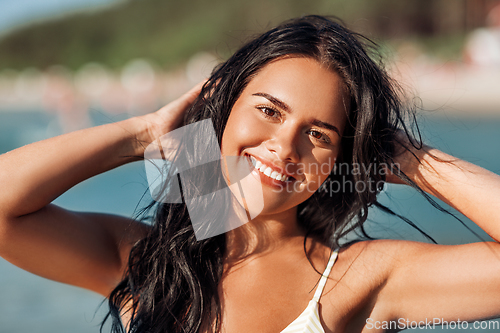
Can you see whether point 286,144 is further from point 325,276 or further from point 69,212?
point 69,212

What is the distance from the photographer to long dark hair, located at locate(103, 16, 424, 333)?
1670 millimetres

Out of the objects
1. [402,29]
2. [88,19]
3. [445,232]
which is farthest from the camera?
[88,19]

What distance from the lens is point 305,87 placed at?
1.57 m

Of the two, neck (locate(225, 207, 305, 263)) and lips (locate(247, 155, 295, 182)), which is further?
neck (locate(225, 207, 305, 263))

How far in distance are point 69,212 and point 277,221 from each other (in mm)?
823

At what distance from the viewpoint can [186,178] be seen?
185 cm

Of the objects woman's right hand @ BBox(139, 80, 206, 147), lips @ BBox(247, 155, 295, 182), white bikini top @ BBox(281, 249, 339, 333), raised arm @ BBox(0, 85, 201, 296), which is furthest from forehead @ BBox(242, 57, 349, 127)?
white bikini top @ BBox(281, 249, 339, 333)

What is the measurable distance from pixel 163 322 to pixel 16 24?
217 feet

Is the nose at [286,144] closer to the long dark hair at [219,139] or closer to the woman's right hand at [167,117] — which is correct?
the long dark hair at [219,139]

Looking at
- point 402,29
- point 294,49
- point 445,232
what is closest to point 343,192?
point 294,49

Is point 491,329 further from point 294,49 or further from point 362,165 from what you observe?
point 294,49

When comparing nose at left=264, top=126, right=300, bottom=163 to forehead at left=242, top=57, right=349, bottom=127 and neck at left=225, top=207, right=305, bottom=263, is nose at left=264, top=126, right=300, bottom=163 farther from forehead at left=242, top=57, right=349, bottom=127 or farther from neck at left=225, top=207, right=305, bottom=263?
neck at left=225, top=207, right=305, bottom=263

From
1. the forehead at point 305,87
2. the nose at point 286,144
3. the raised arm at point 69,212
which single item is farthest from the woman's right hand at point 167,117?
the nose at point 286,144

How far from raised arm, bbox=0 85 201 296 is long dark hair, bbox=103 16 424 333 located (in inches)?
3.9
